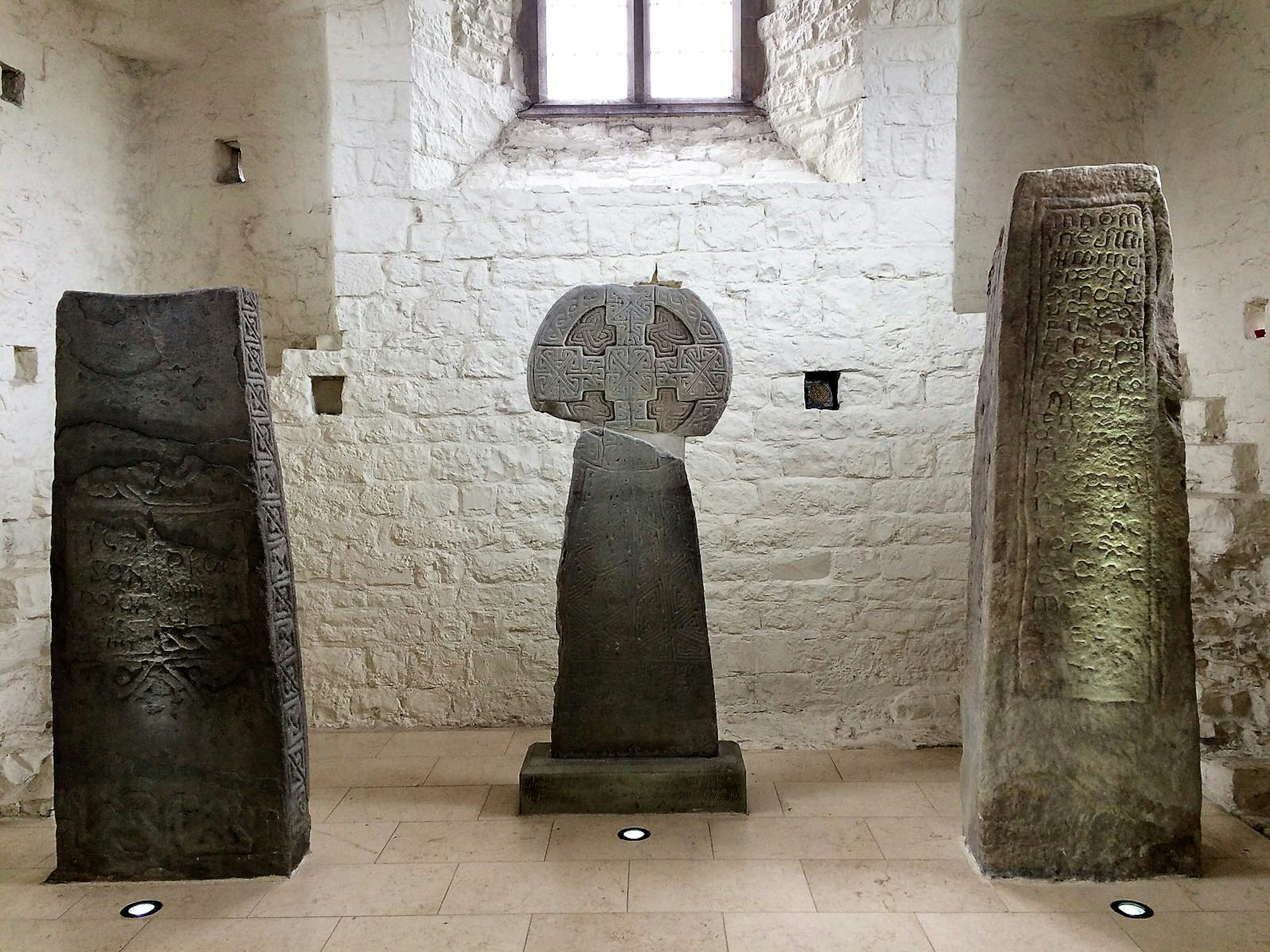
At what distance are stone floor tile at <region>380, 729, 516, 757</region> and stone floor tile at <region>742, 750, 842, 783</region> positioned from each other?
1009mm

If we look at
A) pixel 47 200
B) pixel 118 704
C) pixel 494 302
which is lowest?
pixel 118 704

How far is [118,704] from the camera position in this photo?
2.72m

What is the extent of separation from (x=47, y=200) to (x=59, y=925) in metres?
2.84

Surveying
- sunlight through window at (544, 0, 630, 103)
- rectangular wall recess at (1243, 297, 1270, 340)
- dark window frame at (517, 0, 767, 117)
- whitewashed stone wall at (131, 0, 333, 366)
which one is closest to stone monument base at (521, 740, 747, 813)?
whitewashed stone wall at (131, 0, 333, 366)

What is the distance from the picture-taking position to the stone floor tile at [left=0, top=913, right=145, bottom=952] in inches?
96.7

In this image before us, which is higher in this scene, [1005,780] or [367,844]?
[1005,780]

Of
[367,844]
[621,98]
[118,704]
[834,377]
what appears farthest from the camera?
[621,98]

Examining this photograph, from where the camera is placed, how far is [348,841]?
3.11 m

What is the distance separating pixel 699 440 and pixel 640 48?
2013mm

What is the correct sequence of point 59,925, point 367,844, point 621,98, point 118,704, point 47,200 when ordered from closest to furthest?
point 59,925 < point 118,704 < point 367,844 < point 47,200 < point 621,98

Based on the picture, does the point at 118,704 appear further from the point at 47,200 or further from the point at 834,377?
the point at 834,377

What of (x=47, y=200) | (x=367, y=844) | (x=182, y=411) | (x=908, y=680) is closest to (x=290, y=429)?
(x=47, y=200)

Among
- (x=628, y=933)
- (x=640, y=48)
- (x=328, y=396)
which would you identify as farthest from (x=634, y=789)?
(x=640, y=48)

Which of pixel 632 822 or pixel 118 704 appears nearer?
pixel 118 704
